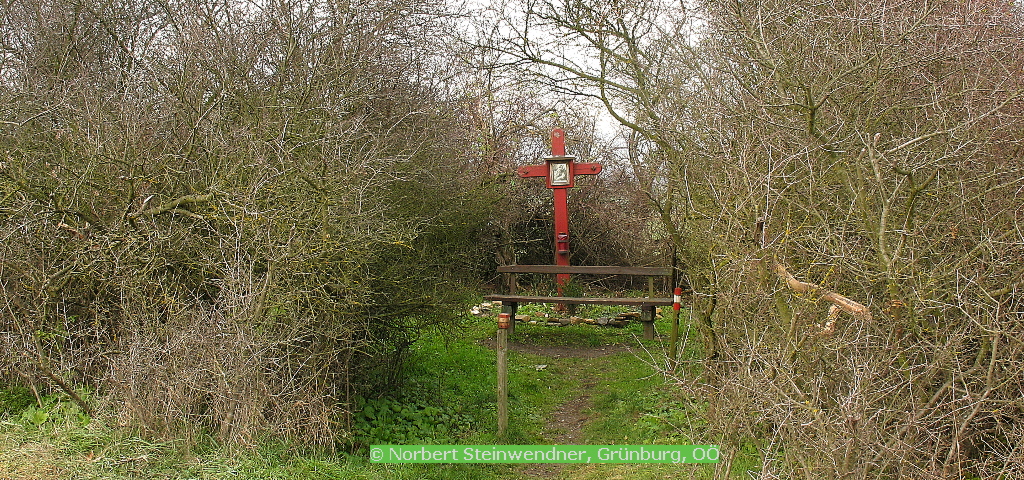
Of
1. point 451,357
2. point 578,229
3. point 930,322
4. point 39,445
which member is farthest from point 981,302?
point 578,229

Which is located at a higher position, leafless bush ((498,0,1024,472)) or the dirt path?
leafless bush ((498,0,1024,472))

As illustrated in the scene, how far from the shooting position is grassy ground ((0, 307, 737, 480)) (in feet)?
14.2

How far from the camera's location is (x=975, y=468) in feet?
13.1

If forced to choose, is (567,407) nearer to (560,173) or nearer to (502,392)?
(502,392)

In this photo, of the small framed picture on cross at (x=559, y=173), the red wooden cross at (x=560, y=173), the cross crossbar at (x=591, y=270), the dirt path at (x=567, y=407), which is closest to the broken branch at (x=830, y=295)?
the dirt path at (x=567, y=407)

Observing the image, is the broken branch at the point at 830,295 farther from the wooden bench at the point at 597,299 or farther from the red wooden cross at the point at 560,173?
the red wooden cross at the point at 560,173

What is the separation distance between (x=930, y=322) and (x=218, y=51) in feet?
18.9

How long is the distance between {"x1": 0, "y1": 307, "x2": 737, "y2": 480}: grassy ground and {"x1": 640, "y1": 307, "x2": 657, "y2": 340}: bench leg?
0.28m

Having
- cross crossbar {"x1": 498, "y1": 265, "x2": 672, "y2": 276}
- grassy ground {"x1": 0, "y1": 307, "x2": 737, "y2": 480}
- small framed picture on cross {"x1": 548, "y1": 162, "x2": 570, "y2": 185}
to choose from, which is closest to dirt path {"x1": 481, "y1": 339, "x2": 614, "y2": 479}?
grassy ground {"x1": 0, "y1": 307, "x2": 737, "y2": 480}

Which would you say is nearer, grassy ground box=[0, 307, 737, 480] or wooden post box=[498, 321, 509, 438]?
grassy ground box=[0, 307, 737, 480]

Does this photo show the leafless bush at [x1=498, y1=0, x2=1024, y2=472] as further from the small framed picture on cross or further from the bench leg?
the small framed picture on cross

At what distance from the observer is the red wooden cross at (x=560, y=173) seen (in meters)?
11.8

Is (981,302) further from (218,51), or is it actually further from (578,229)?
(578,229)

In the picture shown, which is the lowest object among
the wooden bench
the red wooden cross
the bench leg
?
the bench leg
